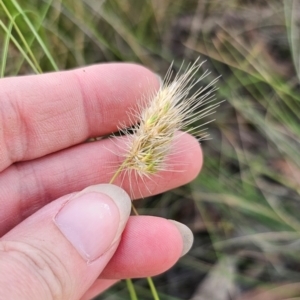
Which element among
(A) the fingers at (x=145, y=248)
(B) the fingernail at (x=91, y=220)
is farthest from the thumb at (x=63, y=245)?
(A) the fingers at (x=145, y=248)

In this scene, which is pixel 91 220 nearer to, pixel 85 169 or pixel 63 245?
pixel 63 245

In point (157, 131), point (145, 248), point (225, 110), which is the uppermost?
point (157, 131)

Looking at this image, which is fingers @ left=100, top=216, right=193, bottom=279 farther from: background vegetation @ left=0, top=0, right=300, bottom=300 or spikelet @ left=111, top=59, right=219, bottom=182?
background vegetation @ left=0, top=0, right=300, bottom=300

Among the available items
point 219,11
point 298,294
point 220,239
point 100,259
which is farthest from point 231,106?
point 100,259

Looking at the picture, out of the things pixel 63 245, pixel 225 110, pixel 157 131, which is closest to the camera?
pixel 63 245

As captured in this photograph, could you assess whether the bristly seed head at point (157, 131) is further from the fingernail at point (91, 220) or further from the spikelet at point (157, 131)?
the fingernail at point (91, 220)

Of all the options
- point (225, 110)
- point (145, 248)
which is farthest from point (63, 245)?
point (225, 110)

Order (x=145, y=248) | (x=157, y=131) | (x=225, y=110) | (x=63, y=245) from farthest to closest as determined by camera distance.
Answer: (x=225, y=110) → (x=145, y=248) → (x=157, y=131) → (x=63, y=245)

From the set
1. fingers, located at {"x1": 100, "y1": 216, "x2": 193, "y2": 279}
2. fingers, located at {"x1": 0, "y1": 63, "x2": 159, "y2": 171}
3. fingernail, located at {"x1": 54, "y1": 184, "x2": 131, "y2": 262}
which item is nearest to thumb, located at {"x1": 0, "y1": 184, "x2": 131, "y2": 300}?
fingernail, located at {"x1": 54, "y1": 184, "x2": 131, "y2": 262}
